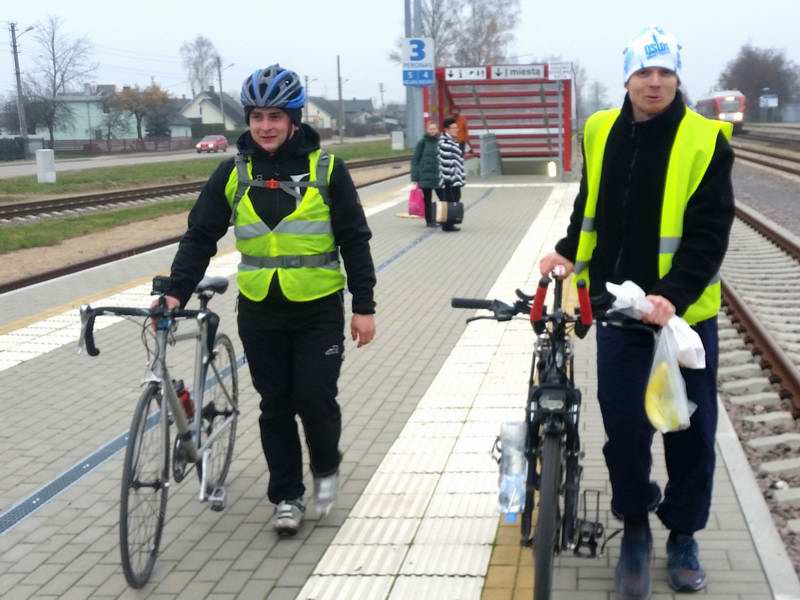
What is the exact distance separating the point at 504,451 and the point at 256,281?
1364 millimetres

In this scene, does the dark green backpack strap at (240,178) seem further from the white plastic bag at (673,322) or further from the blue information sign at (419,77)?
the blue information sign at (419,77)

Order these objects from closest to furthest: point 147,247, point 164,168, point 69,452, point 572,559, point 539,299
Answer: point 539,299
point 572,559
point 69,452
point 147,247
point 164,168

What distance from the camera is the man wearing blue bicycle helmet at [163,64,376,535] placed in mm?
4770

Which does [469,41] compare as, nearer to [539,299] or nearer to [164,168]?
[164,168]

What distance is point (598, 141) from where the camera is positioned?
4.13m

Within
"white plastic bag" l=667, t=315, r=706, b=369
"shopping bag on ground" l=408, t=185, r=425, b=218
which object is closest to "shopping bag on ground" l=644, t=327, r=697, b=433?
"white plastic bag" l=667, t=315, r=706, b=369

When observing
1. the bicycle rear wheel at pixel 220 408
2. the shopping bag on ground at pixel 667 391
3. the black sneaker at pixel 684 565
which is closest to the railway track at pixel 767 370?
the black sneaker at pixel 684 565

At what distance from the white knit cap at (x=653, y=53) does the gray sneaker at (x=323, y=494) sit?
2.15 m

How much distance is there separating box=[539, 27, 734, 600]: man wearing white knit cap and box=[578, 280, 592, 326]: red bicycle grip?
0.19 m

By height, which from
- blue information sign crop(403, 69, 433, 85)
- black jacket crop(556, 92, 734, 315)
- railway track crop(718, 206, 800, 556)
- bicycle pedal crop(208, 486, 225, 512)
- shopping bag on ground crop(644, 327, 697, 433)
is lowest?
railway track crop(718, 206, 800, 556)

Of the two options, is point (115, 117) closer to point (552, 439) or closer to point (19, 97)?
point (19, 97)

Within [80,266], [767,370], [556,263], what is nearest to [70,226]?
[80,266]

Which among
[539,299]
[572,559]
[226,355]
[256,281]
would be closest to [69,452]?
[226,355]

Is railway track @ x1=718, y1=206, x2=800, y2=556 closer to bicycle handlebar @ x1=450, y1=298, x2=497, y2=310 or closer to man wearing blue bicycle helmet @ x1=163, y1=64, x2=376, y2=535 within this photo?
bicycle handlebar @ x1=450, y1=298, x2=497, y2=310
